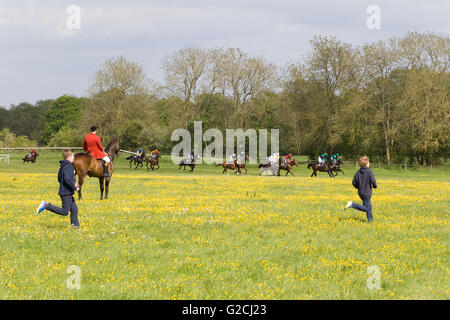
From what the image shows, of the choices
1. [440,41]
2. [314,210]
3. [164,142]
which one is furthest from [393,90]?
[314,210]

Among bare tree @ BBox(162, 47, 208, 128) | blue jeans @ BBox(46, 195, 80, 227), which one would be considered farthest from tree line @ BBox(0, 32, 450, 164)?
blue jeans @ BBox(46, 195, 80, 227)

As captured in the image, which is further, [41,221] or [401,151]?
[401,151]

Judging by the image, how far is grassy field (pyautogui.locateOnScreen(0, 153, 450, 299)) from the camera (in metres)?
6.74

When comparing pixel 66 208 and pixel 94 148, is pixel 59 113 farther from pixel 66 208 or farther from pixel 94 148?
pixel 66 208

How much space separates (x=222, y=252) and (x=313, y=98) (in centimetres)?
5433

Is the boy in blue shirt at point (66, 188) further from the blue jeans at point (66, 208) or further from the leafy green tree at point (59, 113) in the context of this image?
the leafy green tree at point (59, 113)

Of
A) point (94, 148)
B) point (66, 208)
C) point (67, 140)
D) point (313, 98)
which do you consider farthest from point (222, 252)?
Result: point (67, 140)

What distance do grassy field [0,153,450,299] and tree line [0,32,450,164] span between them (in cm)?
4199

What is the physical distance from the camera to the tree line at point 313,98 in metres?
52.6

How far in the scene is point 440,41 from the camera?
172 ft

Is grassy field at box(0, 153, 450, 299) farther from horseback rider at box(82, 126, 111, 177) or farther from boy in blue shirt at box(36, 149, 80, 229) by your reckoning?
horseback rider at box(82, 126, 111, 177)
